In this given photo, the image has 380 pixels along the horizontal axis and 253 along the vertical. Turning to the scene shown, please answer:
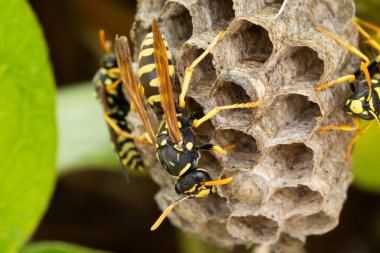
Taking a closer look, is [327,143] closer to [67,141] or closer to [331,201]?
[331,201]

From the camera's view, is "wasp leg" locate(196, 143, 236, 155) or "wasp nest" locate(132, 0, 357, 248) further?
"wasp leg" locate(196, 143, 236, 155)

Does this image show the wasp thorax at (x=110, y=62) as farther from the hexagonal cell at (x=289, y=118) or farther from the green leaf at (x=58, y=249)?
the hexagonal cell at (x=289, y=118)

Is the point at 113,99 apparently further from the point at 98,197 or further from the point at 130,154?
the point at 98,197

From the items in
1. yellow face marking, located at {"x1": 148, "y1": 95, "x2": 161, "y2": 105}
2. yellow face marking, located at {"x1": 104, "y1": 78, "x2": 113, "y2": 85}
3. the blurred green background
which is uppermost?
yellow face marking, located at {"x1": 148, "y1": 95, "x2": 161, "y2": 105}

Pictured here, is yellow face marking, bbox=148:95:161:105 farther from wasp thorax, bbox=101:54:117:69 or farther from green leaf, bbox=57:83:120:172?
green leaf, bbox=57:83:120:172

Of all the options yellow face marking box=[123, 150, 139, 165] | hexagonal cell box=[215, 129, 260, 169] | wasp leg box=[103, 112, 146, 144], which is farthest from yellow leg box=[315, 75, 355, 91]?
yellow face marking box=[123, 150, 139, 165]

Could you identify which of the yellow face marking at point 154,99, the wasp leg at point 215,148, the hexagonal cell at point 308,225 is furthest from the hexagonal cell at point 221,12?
the hexagonal cell at point 308,225

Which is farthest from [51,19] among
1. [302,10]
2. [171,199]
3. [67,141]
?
[302,10]
